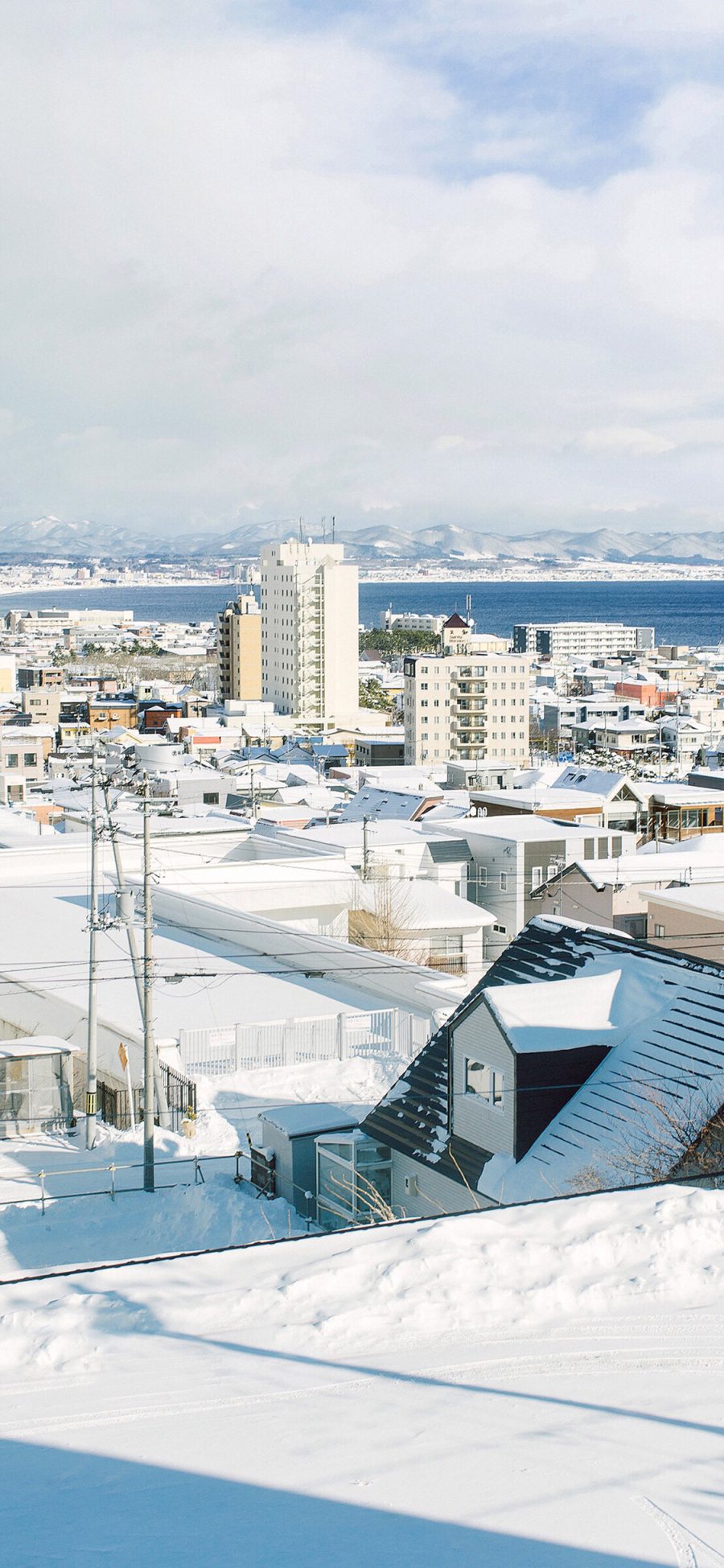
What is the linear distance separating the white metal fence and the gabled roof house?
2.98m

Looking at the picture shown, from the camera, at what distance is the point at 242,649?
6109cm

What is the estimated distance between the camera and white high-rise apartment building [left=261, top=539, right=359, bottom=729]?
5772 centimetres

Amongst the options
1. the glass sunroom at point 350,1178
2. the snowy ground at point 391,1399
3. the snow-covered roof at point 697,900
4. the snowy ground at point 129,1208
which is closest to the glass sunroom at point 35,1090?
Answer: the snowy ground at point 129,1208

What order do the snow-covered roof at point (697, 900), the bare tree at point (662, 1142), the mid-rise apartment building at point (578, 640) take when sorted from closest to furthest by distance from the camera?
the bare tree at point (662, 1142), the snow-covered roof at point (697, 900), the mid-rise apartment building at point (578, 640)

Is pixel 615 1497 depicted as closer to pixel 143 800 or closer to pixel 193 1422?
pixel 193 1422

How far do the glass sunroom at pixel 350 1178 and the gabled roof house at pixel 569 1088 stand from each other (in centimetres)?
6

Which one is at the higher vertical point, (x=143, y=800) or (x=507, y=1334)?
(x=143, y=800)

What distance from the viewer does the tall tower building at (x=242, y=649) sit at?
61.0 m

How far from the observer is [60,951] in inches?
433

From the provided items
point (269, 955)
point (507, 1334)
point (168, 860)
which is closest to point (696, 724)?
point (168, 860)

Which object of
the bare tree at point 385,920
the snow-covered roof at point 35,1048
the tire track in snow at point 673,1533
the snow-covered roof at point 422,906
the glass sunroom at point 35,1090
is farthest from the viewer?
the snow-covered roof at point 422,906

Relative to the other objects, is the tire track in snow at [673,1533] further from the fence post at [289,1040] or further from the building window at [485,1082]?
A: the fence post at [289,1040]

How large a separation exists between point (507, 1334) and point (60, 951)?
8377mm

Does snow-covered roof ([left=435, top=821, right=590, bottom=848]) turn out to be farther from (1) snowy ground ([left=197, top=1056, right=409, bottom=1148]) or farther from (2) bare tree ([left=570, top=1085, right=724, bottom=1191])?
(2) bare tree ([left=570, top=1085, right=724, bottom=1191])
